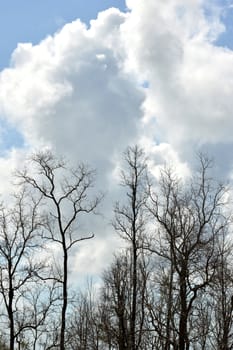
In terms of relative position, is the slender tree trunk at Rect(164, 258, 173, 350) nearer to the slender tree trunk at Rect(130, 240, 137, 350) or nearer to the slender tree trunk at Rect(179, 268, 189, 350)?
→ the slender tree trunk at Rect(179, 268, 189, 350)

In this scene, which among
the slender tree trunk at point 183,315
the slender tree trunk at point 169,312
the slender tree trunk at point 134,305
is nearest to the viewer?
the slender tree trunk at point 183,315

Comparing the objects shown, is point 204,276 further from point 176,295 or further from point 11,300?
point 11,300

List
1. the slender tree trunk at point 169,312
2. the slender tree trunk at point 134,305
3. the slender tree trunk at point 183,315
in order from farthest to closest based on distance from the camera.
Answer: the slender tree trunk at point 134,305, the slender tree trunk at point 169,312, the slender tree trunk at point 183,315

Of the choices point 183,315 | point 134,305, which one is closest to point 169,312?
point 183,315

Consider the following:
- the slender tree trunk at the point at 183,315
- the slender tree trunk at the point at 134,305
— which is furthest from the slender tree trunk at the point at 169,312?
the slender tree trunk at the point at 134,305

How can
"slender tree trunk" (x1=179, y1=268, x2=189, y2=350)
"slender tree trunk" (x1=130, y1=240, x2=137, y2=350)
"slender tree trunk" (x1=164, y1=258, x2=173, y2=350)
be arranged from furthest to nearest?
1. "slender tree trunk" (x1=130, y1=240, x2=137, y2=350)
2. "slender tree trunk" (x1=164, y1=258, x2=173, y2=350)
3. "slender tree trunk" (x1=179, y1=268, x2=189, y2=350)

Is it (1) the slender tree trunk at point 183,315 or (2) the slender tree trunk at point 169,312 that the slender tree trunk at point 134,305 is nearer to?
(2) the slender tree trunk at point 169,312

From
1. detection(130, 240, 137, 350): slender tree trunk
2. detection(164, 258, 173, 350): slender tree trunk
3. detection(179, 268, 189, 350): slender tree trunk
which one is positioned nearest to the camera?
detection(179, 268, 189, 350): slender tree trunk

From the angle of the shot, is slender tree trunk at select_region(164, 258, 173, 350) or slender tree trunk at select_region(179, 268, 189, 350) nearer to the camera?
slender tree trunk at select_region(179, 268, 189, 350)

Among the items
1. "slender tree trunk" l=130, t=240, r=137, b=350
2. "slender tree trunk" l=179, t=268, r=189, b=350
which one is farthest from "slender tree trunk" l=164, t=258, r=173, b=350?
"slender tree trunk" l=130, t=240, r=137, b=350

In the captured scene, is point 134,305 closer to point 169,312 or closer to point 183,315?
point 169,312

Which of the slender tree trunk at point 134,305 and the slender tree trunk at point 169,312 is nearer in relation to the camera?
the slender tree trunk at point 169,312

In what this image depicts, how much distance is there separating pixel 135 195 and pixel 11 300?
9.26 metres

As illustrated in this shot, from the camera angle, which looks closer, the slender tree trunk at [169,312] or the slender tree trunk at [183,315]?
the slender tree trunk at [183,315]
